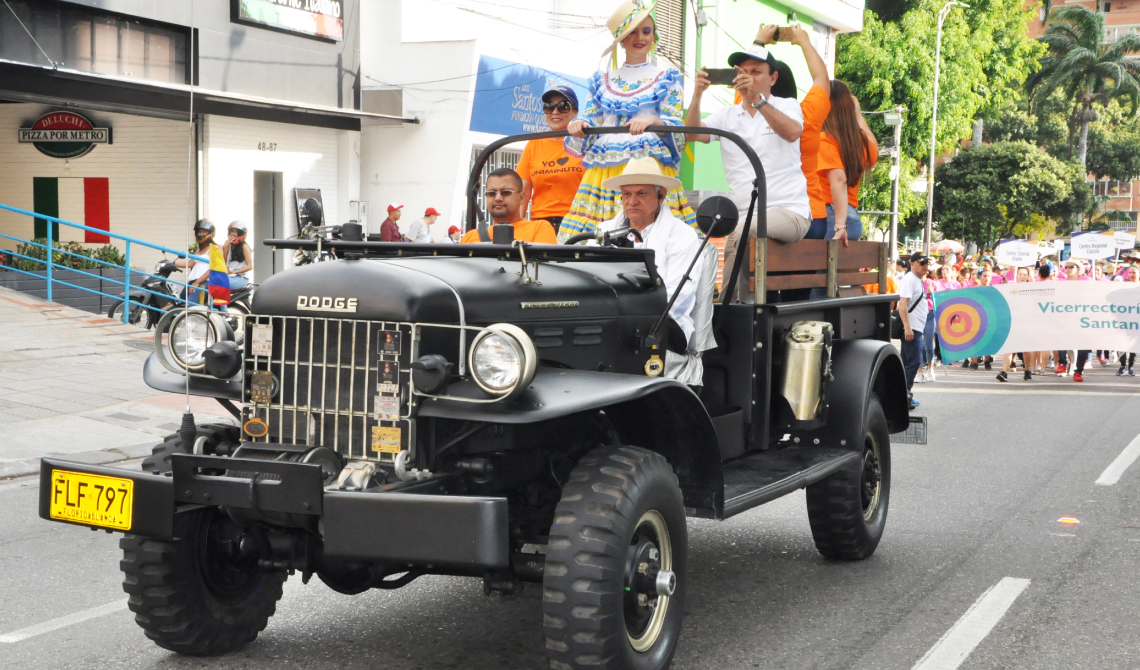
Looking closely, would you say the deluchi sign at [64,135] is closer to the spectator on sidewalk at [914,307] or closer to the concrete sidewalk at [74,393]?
the concrete sidewalk at [74,393]

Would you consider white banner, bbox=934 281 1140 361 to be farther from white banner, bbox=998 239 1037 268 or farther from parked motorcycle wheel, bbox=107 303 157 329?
parked motorcycle wheel, bbox=107 303 157 329

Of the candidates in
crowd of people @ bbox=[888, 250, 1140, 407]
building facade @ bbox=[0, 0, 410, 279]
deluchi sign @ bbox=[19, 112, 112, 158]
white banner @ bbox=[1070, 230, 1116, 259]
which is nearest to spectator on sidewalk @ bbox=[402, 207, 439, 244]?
building facade @ bbox=[0, 0, 410, 279]

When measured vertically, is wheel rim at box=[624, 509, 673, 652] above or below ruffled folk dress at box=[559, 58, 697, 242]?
below

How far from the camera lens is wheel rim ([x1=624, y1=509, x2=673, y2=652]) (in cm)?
404

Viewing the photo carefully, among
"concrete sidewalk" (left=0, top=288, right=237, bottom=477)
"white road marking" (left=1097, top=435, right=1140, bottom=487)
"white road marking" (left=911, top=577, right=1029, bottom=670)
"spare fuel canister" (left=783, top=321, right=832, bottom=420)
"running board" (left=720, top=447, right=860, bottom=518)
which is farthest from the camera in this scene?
"concrete sidewalk" (left=0, top=288, right=237, bottom=477)

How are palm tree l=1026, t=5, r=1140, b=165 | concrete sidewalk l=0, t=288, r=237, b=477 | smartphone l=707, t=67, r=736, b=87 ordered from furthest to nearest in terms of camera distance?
1. palm tree l=1026, t=5, r=1140, b=165
2. concrete sidewalk l=0, t=288, r=237, b=477
3. smartphone l=707, t=67, r=736, b=87

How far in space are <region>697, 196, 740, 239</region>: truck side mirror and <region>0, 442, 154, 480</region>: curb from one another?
4.99 metres

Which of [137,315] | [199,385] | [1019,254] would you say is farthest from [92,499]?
[1019,254]

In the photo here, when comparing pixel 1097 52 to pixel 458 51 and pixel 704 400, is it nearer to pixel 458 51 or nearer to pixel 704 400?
pixel 458 51

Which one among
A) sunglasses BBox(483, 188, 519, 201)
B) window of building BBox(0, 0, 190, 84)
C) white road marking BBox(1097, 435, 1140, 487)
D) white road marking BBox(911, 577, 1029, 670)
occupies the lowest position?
white road marking BBox(1097, 435, 1140, 487)

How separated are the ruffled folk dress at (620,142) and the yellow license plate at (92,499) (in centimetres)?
287

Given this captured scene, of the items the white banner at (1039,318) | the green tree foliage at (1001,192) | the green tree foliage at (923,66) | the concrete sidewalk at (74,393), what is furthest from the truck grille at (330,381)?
the green tree foliage at (1001,192)

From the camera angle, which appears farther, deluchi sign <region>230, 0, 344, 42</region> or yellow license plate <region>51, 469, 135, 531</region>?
deluchi sign <region>230, 0, 344, 42</region>

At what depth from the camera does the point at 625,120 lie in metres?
6.49
